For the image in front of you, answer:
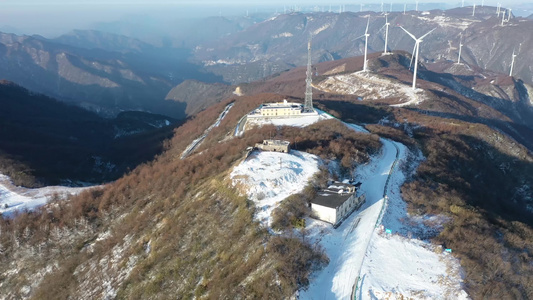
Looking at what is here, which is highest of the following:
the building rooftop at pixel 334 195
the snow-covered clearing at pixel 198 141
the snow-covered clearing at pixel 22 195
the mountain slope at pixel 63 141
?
the building rooftop at pixel 334 195

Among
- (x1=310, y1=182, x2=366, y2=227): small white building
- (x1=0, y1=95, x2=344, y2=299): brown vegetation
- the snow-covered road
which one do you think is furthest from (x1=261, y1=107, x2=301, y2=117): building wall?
(x1=310, y1=182, x2=366, y2=227): small white building

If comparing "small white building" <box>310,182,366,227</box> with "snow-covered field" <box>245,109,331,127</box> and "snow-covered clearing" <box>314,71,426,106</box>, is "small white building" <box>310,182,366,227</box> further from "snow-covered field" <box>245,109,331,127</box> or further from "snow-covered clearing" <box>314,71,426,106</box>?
"snow-covered clearing" <box>314,71,426,106</box>

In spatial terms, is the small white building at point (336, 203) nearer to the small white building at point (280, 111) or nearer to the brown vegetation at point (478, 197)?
the brown vegetation at point (478, 197)

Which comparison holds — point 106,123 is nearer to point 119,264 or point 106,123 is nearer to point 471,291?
point 119,264

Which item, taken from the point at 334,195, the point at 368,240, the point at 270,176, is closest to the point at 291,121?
the point at 270,176

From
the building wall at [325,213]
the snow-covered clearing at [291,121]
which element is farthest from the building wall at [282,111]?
the building wall at [325,213]

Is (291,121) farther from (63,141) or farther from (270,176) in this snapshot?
(63,141)
